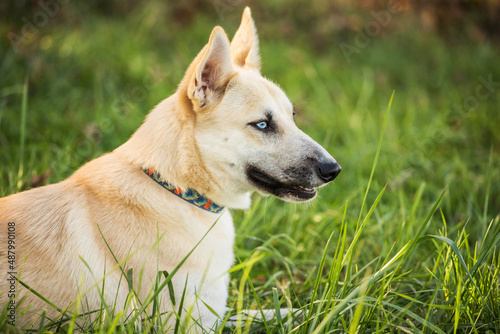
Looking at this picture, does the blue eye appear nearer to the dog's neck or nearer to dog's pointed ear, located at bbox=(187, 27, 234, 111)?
dog's pointed ear, located at bbox=(187, 27, 234, 111)

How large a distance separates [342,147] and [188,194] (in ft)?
10.4

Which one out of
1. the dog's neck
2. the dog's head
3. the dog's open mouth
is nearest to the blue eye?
the dog's head

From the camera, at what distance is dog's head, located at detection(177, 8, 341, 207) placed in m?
2.35

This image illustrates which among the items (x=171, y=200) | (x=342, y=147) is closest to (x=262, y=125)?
(x=171, y=200)

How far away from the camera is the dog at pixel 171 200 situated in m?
1.99

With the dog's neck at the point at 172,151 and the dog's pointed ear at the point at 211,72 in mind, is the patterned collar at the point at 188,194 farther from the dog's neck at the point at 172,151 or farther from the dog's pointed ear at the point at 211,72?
the dog's pointed ear at the point at 211,72

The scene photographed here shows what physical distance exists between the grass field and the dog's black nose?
0.59 feet

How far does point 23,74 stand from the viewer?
16.9 ft

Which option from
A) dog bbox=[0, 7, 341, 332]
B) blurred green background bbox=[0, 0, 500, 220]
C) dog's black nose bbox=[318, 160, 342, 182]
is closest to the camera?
dog bbox=[0, 7, 341, 332]

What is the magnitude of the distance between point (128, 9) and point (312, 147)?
268 inches

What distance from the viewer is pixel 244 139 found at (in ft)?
7.84

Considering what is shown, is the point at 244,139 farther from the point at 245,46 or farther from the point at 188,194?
the point at 245,46

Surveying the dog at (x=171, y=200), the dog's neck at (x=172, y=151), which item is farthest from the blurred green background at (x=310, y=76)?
the dog's neck at (x=172, y=151)

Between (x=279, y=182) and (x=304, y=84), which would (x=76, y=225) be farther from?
(x=304, y=84)
